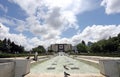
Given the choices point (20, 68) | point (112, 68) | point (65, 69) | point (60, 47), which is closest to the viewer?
point (112, 68)

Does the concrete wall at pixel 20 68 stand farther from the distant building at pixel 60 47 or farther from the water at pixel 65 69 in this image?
the distant building at pixel 60 47

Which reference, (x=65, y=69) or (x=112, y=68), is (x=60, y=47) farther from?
(x=112, y=68)

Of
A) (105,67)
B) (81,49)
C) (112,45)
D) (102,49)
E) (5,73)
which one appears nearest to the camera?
(5,73)

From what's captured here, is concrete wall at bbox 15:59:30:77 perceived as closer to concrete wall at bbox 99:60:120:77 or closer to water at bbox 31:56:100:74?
water at bbox 31:56:100:74

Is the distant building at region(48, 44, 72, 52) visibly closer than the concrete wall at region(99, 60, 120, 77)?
No

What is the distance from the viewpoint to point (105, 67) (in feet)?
30.9

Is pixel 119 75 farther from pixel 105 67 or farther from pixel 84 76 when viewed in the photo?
pixel 84 76

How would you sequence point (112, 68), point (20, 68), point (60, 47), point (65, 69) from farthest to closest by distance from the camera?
point (60, 47) < point (65, 69) < point (20, 68) < point (112, 68)

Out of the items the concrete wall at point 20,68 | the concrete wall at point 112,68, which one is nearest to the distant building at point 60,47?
the concrete wall at point 20,68

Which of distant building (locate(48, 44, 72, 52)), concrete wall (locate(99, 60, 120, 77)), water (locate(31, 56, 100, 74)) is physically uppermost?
distant building (locate(48, 44, 72, 52))

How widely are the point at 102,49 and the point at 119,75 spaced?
6238cm

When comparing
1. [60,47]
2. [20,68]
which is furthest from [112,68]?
[60,47]

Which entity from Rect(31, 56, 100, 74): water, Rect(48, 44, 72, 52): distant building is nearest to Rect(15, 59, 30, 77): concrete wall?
Rect(31, 56, 100, 74): water

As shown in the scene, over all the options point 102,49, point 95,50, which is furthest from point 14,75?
point 95,50
